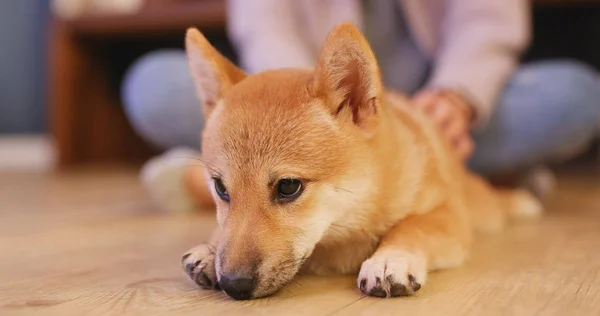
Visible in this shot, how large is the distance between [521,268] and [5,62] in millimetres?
3907

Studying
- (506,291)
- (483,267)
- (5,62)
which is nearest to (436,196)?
(483,267)

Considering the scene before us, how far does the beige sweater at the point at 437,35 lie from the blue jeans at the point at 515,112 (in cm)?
10

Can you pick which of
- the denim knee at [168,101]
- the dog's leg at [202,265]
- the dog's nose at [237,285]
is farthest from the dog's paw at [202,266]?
the denim knee at [168,101]

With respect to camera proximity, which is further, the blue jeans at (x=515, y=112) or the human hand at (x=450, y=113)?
the blue jeans at (x=515, y=112)

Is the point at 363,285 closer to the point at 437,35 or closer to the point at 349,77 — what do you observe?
the point at 349,77

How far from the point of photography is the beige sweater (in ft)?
6.60

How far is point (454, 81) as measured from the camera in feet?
6.38

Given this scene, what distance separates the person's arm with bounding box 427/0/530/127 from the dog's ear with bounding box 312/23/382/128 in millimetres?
782

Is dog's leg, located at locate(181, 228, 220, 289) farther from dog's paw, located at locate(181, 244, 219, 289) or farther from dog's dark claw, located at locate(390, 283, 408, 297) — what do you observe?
dog's dark claw, located at locate(390, 283, 408, 297)

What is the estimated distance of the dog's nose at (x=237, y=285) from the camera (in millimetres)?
1020

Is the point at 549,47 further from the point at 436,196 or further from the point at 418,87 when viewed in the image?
the point at 436,196

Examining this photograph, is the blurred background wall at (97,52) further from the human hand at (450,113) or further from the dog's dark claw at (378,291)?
the dog's dark claw at (378,291)

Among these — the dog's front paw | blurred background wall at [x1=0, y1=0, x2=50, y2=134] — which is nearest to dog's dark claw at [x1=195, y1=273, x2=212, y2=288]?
the dog's front paw

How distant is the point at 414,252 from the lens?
3.91 feet
